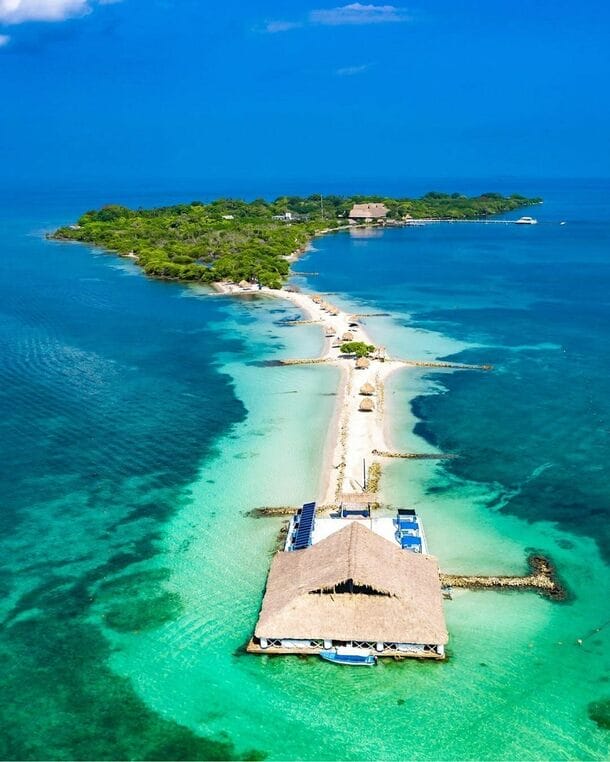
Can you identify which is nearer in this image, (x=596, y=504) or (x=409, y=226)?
(x=596, y=504)

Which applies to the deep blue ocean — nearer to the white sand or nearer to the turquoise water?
the turquoise water

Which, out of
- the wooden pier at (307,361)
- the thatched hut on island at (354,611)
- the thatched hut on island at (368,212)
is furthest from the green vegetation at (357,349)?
the thatched hut on island at (368,212)

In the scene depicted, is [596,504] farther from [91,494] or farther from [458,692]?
[91,494]

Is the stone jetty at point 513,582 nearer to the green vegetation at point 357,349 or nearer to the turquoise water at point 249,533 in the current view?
the turquoise water at point 249,533

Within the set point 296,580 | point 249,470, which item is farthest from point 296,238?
point 296,580

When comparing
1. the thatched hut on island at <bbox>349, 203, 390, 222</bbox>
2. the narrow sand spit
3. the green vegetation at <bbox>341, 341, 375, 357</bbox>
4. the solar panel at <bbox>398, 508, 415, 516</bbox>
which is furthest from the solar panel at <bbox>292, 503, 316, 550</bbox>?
the thatched hut on island at <bbox>349, 203, 390, 222</bbox>

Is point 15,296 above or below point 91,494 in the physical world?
above

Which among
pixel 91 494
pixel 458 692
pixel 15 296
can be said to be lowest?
pixel 458 692
